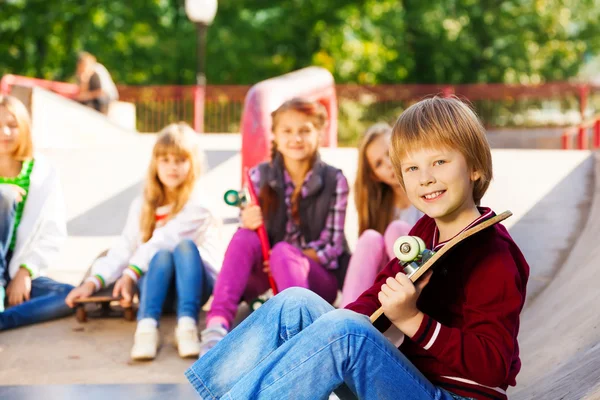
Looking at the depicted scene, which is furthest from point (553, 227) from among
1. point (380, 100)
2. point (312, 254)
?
point (380, 100)

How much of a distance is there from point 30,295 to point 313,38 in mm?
20606

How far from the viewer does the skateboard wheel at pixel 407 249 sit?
1.99m

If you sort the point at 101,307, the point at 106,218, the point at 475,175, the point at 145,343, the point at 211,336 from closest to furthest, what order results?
the point at 475,175
the point at 211,336
the point at 145,343
the point at 101,307
the point at 106,218

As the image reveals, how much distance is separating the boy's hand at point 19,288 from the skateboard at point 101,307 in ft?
0.88

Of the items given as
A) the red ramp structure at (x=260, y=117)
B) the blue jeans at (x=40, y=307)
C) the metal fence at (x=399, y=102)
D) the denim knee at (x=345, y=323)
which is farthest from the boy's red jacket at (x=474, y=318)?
the metal fence at (x=399, y=102)

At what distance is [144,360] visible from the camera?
11.5 feet

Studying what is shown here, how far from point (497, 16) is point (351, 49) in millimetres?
4389

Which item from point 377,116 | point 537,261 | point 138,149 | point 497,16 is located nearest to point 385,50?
point 497,16

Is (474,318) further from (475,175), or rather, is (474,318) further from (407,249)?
(475,175)

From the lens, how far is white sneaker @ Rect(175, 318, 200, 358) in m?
3.49

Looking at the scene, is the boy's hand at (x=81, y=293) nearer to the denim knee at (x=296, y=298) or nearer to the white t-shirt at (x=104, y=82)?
the denim knee at (x=296, y=298)

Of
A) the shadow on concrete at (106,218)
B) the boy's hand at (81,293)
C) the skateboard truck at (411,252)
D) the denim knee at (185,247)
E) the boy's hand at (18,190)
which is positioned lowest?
the boy's hand at (81,293)

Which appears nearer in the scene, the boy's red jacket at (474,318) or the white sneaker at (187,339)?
the boy's red jacket at (474,318)

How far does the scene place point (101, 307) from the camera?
162 inches
